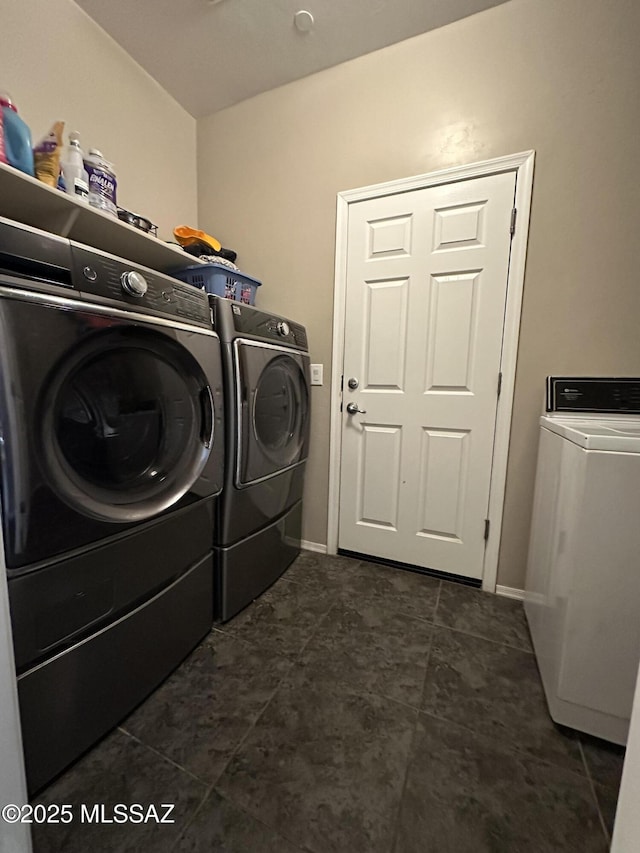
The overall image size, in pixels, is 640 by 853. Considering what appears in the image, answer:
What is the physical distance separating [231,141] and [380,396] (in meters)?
1.71

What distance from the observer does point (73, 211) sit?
1.07 m

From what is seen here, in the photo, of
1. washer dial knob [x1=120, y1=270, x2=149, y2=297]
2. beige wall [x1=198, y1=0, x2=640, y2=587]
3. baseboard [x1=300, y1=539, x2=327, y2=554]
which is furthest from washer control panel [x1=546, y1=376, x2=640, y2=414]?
washer dial knob [x1=120, y1=270, x2=149, y2=297]

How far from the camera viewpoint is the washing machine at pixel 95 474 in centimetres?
63

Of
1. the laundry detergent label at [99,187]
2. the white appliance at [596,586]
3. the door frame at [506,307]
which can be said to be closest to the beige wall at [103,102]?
the laundry detergent label at [99,187]

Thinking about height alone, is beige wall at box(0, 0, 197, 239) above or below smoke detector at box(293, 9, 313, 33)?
below

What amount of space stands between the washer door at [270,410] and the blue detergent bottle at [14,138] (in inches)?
30.7

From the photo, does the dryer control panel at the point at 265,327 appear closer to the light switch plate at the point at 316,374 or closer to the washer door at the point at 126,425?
the light switch plate at the point at 316,374

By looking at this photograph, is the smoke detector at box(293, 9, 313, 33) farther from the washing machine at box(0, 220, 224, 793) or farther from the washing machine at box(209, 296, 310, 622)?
the washing machine at box(0, 220, 224, 793)

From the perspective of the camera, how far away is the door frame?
138cm

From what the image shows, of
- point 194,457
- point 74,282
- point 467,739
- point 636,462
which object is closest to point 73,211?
point 74,282

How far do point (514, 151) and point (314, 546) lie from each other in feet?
6.89

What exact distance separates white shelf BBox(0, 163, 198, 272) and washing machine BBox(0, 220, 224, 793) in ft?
1.44

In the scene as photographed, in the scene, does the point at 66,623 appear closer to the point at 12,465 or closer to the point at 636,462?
the point at 12,465

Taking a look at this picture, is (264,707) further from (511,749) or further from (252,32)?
(252,32)
